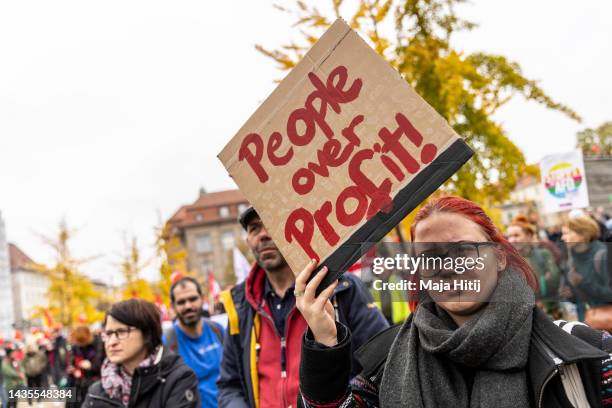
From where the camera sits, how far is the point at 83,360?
8.28 m

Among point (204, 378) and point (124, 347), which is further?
point (204, 378)

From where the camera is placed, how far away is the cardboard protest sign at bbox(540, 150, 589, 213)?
Result: 7102 millimetres

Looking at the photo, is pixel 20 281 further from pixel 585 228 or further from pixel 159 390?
pixel 585 228

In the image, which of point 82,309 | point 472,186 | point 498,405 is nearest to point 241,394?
point 498,405

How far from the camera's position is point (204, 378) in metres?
4.99

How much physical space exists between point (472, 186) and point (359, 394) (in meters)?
7.40

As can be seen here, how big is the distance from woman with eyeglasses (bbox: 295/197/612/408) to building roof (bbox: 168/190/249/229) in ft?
243

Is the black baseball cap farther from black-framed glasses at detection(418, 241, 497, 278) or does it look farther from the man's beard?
the man's beard

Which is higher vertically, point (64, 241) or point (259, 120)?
point (64, 241)

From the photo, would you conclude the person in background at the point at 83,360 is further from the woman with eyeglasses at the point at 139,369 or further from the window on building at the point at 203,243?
the window on building at the point at 203,243

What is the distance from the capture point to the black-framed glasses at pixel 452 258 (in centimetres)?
174

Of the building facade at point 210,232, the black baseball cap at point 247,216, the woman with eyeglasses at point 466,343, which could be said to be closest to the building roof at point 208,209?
the building facade at point 210,232

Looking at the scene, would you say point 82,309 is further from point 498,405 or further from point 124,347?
point 498,405

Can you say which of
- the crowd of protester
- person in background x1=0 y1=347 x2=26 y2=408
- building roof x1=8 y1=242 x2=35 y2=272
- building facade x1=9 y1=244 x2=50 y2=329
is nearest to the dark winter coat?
the crowd of protester
